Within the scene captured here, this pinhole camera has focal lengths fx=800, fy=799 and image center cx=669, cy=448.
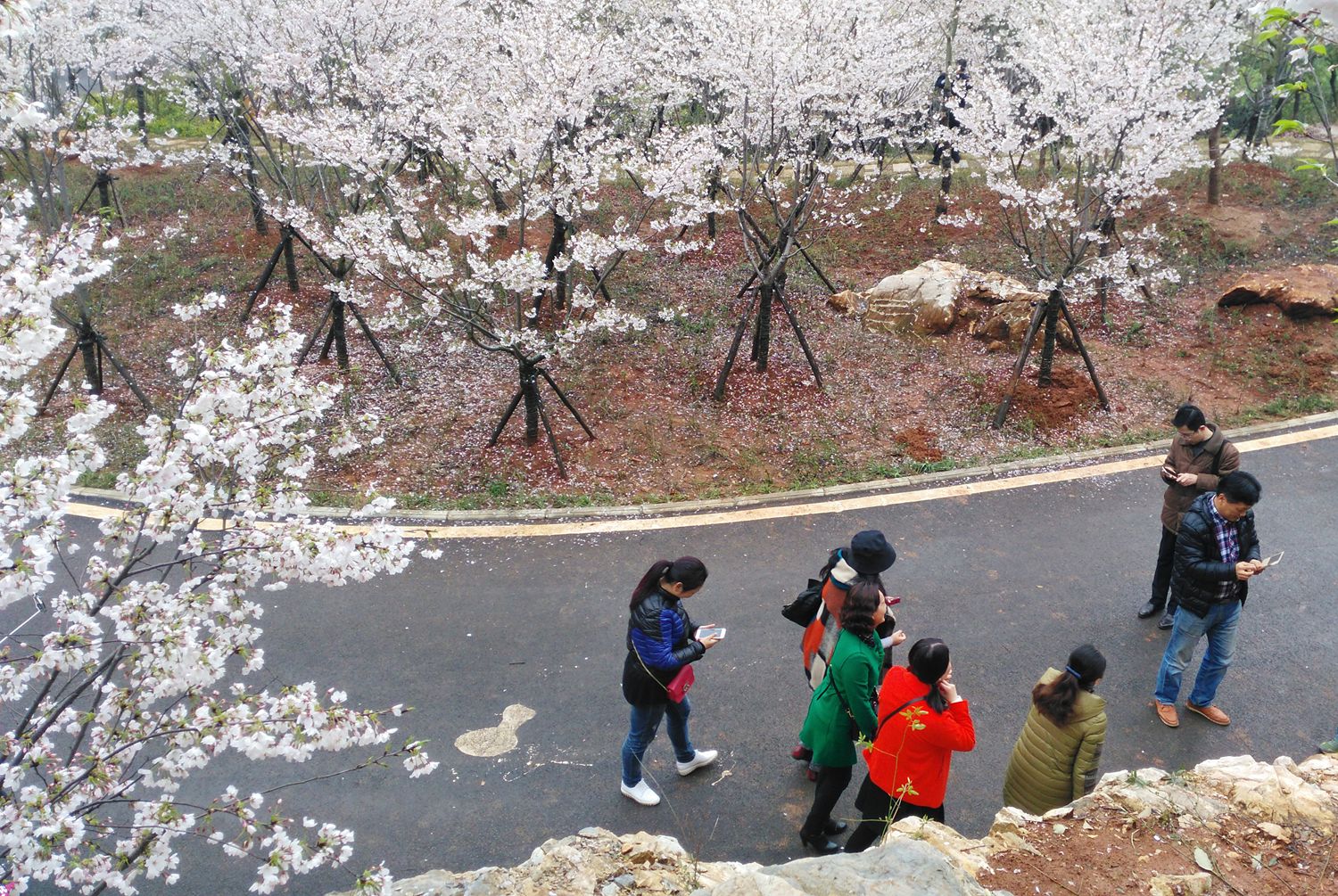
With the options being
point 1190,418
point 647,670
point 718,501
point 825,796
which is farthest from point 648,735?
point 1190,418

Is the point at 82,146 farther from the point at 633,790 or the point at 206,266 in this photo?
the point at 633,790

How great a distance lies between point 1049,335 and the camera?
1127 cm

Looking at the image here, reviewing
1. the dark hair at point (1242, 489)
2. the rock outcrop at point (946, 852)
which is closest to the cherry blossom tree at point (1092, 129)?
the dark hair at point (1242, 489)

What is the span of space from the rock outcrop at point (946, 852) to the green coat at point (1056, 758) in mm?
136

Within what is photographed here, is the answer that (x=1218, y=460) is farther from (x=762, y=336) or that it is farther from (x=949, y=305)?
(x=949, y=305)

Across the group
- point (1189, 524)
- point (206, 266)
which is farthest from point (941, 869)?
point (206, 266)

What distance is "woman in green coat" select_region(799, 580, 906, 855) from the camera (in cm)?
445

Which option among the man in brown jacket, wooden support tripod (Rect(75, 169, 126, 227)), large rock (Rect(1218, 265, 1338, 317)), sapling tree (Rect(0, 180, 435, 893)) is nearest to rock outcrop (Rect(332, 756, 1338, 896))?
sapling tree (Rect(0, 180, 435, 893))

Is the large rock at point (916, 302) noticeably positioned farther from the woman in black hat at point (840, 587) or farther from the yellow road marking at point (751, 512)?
the woman in black hat at point (840, 587)

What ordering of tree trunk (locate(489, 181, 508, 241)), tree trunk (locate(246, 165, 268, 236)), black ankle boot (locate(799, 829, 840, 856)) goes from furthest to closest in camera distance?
tree trunk (locate(246, 165, 268, 236)), tree trunk (locate(489, 181, 508, 241)), black ankle boot (locate(799, 829, 840, 856))

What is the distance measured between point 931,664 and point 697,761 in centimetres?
233

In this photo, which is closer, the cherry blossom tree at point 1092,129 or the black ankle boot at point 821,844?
the black ankle boot at point 821,844

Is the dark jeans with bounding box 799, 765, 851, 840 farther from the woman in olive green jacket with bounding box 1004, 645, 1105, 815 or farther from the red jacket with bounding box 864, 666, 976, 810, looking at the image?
the woman in olive green jacket with bounding box 1004, 645, 1105, 815

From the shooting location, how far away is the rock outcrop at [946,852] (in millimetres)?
3449
